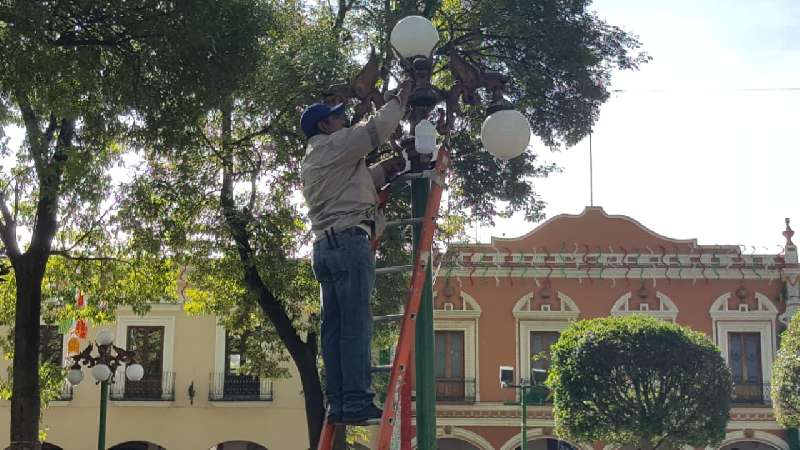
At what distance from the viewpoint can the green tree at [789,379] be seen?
21703 millimetres

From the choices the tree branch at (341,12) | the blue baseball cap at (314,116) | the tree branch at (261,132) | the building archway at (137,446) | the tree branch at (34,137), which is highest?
the tree branch at (341,12)

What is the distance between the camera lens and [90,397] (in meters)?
26.0

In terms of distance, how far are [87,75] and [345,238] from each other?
18.8 feet

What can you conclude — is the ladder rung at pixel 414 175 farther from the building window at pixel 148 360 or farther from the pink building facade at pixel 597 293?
the building window at pixel 148 360

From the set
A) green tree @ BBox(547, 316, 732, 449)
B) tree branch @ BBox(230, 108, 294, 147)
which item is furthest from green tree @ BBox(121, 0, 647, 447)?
green tree @ BBox(547, 316, 732, 449)

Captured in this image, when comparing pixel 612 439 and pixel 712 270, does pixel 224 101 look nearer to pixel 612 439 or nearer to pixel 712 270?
pixel 612 439

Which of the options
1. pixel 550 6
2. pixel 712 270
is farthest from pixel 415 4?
pixel 712 270

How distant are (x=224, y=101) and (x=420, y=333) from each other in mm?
6131

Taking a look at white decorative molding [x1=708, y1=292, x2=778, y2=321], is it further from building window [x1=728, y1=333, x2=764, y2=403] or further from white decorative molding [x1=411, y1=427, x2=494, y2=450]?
white decorative molding [x1=411, y1=427, x2=494, y2=450]

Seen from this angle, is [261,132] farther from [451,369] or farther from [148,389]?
[148,389]

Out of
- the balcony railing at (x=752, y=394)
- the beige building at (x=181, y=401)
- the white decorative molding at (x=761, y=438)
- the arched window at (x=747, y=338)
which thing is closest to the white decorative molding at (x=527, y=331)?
the arched window at (x=747, y=338)

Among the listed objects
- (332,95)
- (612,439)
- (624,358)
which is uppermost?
(332,95)

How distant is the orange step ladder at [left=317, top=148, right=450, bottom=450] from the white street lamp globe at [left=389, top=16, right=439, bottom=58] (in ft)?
2.14

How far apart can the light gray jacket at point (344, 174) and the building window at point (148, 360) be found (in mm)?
21431
